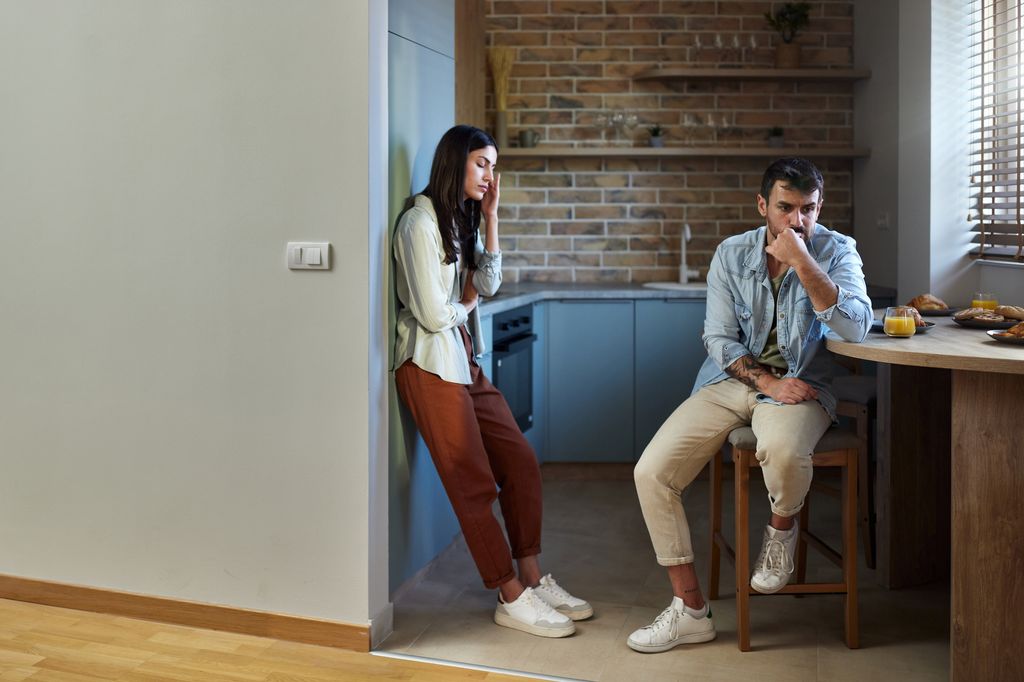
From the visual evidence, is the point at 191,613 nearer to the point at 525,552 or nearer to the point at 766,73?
the point at 525,552

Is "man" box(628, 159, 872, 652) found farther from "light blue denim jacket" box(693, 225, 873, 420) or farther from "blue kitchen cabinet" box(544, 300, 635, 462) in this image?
"blue kitchen cabinet" box(544, 300, 635, 462)

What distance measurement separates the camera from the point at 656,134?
16.5 feet

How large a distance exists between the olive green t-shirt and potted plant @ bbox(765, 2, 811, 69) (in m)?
2.33

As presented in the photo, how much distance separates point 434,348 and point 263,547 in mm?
754

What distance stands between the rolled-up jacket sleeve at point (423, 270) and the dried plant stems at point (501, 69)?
7.29 ft

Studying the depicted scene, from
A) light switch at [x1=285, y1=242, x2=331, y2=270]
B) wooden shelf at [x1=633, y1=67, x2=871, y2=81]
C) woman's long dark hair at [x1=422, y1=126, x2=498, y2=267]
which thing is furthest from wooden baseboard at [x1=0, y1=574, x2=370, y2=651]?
wooden shelf at [x1=633, y1=67, x2=871, y2=81]

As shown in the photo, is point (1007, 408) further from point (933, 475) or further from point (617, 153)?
point (617, 153)

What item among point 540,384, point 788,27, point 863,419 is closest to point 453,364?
point 863,419

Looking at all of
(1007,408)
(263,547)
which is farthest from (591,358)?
(1007,408)

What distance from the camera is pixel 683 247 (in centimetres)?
501

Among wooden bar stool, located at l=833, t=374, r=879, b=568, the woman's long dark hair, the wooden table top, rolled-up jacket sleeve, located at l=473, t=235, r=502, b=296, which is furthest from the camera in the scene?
wooden bar stool, located at l=833, t=374, r=879, b=568

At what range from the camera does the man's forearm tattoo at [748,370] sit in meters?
2.94

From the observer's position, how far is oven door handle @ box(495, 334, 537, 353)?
407 centimetres

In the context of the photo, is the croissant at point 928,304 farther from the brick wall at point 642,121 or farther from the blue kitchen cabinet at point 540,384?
the brick wall at point 642,121
